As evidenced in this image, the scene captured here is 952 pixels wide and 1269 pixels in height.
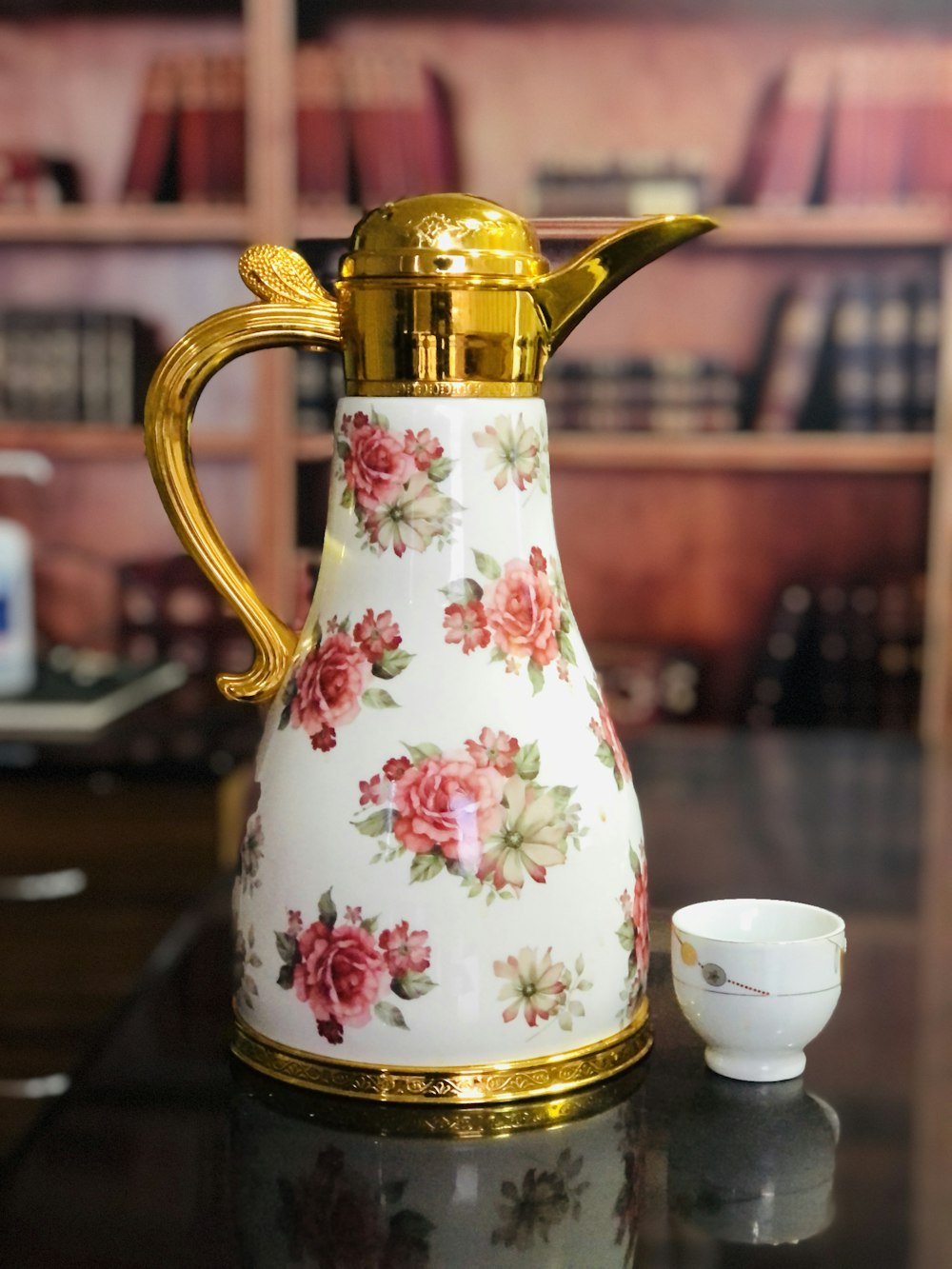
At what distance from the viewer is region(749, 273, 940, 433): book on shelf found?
280cm

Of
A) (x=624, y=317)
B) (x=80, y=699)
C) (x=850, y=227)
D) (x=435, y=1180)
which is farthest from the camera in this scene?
(x=624, y=317)

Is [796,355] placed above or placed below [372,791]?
above

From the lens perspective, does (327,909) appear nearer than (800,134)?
Yes

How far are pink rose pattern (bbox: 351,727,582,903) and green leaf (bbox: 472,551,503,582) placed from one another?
0.20 feet

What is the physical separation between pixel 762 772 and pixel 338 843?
0.95 meters

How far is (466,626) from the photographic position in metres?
0.58

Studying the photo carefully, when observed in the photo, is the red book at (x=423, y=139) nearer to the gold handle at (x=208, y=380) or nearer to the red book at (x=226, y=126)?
the red book at (x=226, y=126)

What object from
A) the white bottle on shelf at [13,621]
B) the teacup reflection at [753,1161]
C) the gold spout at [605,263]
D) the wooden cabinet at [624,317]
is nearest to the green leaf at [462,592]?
the gold spout at [605,263]

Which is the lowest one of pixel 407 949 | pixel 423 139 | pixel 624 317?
pixel 407 949

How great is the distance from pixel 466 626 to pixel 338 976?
0.45 ft

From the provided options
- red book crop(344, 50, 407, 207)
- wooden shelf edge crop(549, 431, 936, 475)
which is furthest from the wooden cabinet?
red book crop(344, 50, 407, 207)

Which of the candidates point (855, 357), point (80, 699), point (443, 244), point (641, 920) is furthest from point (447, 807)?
point (855, 357)

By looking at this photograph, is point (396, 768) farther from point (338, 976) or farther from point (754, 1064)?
point (754, 1064)

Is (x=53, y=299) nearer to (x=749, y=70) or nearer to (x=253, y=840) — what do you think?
(x=749, y=70)
